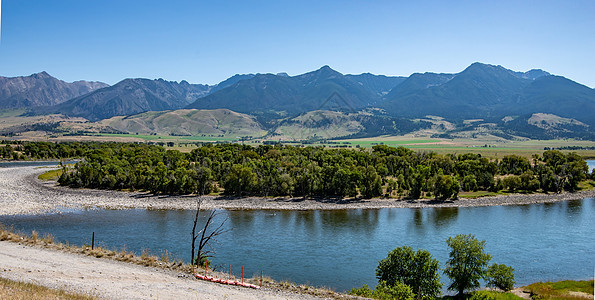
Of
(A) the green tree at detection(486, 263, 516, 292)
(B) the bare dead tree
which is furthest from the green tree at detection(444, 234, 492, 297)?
(B) the bare dead tree

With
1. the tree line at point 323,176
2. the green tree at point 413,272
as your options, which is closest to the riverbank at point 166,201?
the tree line at point 323,176

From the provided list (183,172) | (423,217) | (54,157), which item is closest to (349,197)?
(423,217)

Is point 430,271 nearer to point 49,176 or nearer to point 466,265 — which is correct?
point 466,265

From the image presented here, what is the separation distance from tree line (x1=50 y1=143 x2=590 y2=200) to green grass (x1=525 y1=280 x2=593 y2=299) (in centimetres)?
3795

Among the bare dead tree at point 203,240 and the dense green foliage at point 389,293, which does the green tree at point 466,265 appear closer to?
the dense green foliage at point 389,293

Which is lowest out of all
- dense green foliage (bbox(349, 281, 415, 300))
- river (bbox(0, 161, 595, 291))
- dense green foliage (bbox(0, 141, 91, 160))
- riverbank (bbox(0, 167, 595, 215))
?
river (bbox(0, 161, 595, 291))

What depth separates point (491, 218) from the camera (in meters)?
54.3

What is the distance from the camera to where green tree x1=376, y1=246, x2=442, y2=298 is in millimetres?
25859

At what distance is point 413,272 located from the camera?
26422mm

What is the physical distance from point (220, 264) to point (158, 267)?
721 cm

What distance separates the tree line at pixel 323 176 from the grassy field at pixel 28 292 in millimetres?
46819

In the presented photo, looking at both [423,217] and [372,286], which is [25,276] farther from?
[423,217]

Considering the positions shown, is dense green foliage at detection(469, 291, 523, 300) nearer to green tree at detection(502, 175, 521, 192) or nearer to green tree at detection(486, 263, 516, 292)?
green tree at detection(486, 263, 516, 292)

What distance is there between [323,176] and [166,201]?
24.7m
